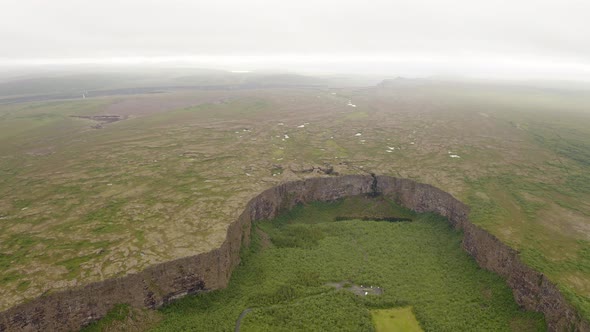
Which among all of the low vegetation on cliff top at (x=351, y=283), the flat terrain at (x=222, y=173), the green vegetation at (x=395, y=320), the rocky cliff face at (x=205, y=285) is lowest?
the green vegetation at (x=395, y=320)

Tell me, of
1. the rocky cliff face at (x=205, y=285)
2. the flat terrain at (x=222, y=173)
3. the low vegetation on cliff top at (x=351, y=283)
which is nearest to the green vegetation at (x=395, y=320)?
the low vegetation on cliff top at (x=351, y=283)

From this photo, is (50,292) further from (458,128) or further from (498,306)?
(458,128)

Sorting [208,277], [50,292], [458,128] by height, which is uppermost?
[458,128]

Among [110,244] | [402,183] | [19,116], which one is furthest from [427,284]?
[19,116]

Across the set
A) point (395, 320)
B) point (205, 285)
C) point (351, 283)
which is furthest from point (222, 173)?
point (395, 320)

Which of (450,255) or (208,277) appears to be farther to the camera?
(450,255)

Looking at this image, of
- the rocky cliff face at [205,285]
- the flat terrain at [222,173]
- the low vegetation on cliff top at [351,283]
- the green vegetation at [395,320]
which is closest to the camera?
the rocky cliff face at [205,285]

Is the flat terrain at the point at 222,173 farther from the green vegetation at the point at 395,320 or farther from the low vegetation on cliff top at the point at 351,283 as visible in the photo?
the green vegetation at the point at 395,320
